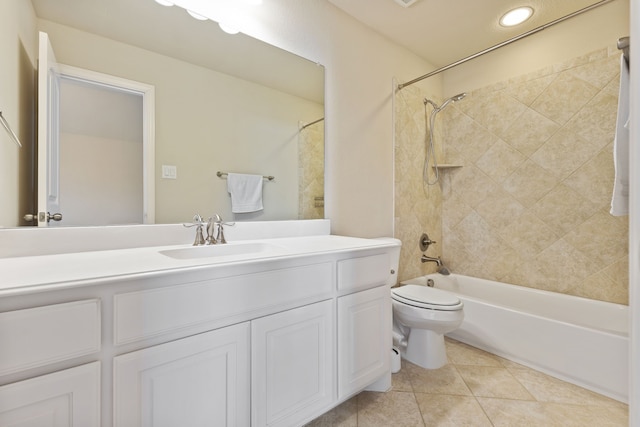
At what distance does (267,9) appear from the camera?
166 cm

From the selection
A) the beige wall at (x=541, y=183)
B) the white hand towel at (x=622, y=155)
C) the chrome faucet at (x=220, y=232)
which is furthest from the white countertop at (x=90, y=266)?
the beige wall at (x=541, y=183)

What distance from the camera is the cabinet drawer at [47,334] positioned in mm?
645

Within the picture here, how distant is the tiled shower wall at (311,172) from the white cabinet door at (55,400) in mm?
1245

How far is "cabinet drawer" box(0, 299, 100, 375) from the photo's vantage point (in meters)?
0.64

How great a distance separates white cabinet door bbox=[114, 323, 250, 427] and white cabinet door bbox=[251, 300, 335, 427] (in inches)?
1.9

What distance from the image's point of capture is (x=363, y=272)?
1.36 metres

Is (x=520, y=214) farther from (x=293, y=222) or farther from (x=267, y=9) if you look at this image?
(x=267, y=9)

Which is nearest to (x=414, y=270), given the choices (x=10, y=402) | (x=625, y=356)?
(x=625, y=356)

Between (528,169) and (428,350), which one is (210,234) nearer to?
(428,350)

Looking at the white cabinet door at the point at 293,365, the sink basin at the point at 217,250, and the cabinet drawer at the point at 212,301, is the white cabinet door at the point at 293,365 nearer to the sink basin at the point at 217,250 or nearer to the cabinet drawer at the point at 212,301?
the cabinet drawer at the point at 212,301

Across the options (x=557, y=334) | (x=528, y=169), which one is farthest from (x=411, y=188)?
(x=557, y=334)

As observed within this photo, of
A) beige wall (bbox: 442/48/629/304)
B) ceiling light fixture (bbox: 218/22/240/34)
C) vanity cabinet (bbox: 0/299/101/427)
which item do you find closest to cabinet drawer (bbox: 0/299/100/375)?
vanity cabinet (bbox: 0/299/101/427)

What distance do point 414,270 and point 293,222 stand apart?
4.43 feet

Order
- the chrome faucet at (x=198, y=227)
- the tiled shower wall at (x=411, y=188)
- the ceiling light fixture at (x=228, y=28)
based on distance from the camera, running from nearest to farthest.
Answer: the chrome faucet at (x=198, y=227) → the ceiling light fixture at (x=228, y=28) → the tiled shower wall at (x=411, y=188)
